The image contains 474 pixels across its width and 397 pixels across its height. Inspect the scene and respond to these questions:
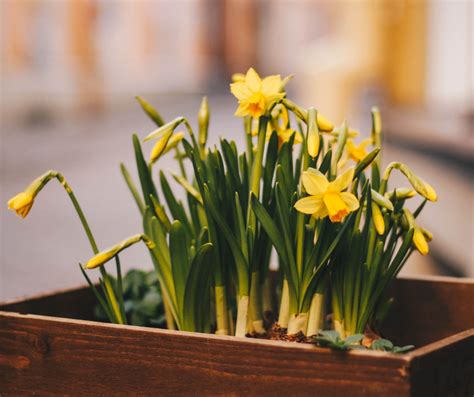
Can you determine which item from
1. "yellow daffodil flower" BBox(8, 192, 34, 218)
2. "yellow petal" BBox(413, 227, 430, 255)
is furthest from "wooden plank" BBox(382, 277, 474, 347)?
"yellow daffodil flower" BBox(8, 192, 34, 218)

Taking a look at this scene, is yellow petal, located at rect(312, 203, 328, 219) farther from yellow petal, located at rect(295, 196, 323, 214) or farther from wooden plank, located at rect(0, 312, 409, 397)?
wooden plank, located at rect(0, 312, 409, 397)

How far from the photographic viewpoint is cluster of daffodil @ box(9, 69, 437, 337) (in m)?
0.75

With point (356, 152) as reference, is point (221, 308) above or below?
below

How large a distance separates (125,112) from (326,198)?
1401cm

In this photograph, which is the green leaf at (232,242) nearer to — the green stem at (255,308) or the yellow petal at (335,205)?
the green stem at (255,308)

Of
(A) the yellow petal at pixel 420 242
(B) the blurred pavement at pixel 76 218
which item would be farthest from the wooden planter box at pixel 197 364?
(B) the blurred pavement at pixel 76 218

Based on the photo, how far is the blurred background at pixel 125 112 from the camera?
2619 millimetres

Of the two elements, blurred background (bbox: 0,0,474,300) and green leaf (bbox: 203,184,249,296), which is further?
blurred background (bbox: 0,0,474,300)

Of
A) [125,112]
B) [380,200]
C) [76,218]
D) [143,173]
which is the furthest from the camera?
[125,112]

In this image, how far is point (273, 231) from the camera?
2.49ft

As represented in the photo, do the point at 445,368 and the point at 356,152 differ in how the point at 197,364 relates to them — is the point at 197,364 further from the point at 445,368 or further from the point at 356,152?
the point at 356,152

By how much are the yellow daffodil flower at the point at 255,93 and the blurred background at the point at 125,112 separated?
92 cm

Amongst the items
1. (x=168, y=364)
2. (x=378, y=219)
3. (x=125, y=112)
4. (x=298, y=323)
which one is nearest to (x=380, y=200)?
(x=378, y=219)

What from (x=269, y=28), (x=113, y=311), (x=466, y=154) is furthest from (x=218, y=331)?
(x=269, y=28)
